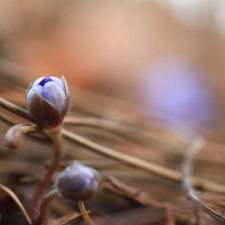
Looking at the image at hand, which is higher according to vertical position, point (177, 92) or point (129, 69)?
point (129, 69)

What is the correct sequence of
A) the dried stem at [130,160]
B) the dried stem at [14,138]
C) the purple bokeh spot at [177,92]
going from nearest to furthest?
the dried stem at [14,138]
the dried stem at [130,160]
the purple bokeh spot at [177,92]

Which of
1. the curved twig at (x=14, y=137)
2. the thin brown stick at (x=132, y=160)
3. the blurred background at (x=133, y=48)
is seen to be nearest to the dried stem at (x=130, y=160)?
the thin brown stick at (x=132, y=160)

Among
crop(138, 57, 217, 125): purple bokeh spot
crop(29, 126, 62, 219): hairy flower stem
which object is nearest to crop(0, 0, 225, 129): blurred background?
crop(138, 57, 217, 125): purple bokeh spot

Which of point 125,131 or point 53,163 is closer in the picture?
point 53,163

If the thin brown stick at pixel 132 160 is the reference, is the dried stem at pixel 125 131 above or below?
above

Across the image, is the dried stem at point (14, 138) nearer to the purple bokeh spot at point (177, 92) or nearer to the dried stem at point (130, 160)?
the dried stem at point (130, 160)

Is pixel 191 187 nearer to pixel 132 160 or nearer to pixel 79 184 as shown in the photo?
pixel 132 160

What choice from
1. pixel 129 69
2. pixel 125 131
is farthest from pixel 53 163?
pixel 129 69

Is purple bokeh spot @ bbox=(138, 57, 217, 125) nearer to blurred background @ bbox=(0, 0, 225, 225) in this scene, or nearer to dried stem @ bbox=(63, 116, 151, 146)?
blurred background @ bbox=(0, 0, 225, 225)
